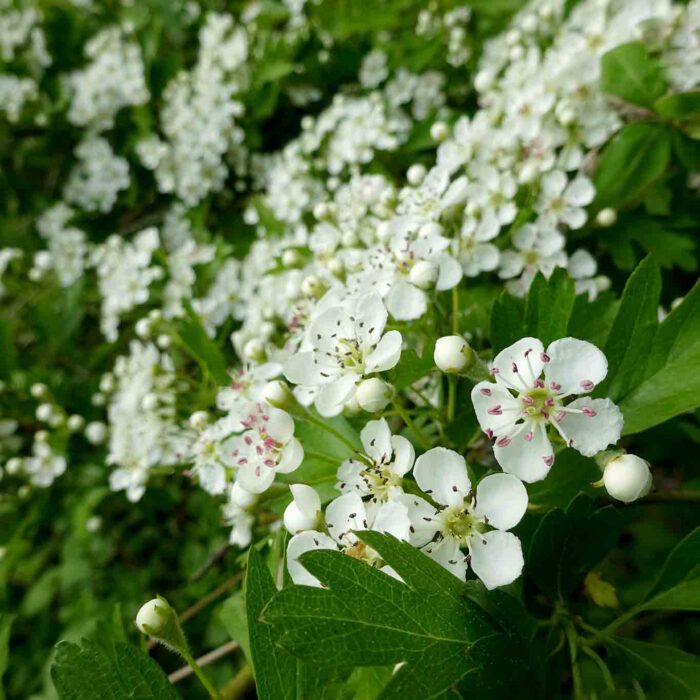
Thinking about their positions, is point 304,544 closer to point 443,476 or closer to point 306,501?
point 306,501

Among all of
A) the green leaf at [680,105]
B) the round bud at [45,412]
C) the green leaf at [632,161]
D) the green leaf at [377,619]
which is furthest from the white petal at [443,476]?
the round bud at [45,412]

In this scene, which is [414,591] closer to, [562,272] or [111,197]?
[562,272]

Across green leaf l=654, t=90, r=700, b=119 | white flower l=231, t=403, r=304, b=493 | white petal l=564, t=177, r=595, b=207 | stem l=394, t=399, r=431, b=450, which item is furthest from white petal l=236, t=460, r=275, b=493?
green leaf l=654, t=90, r=700, b=119

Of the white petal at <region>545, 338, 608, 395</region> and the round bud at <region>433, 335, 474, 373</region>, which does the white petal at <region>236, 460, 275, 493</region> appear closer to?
the round bud at <region>433, 335, 474, 373</region>

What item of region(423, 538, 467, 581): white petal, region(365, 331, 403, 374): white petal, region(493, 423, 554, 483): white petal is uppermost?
region(365, 331, 403, 374): white petal

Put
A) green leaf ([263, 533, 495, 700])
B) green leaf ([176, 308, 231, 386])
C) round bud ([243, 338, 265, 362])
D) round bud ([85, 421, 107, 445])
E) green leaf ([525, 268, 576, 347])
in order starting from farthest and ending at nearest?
round bud ([85, 421, 107, 445]) → green leaf ([176, 308, 231, 386]) → round bud ([243, 338, 265, 362]) → green leaf ([525, 268, 576, 347]) → green leaf ([263, 533, 495, 700])

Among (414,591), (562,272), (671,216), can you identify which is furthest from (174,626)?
(671,216)

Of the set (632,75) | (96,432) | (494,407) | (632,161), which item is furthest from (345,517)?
(96,432)

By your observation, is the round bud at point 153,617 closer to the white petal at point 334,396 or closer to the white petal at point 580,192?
the white petal at point 334,396
